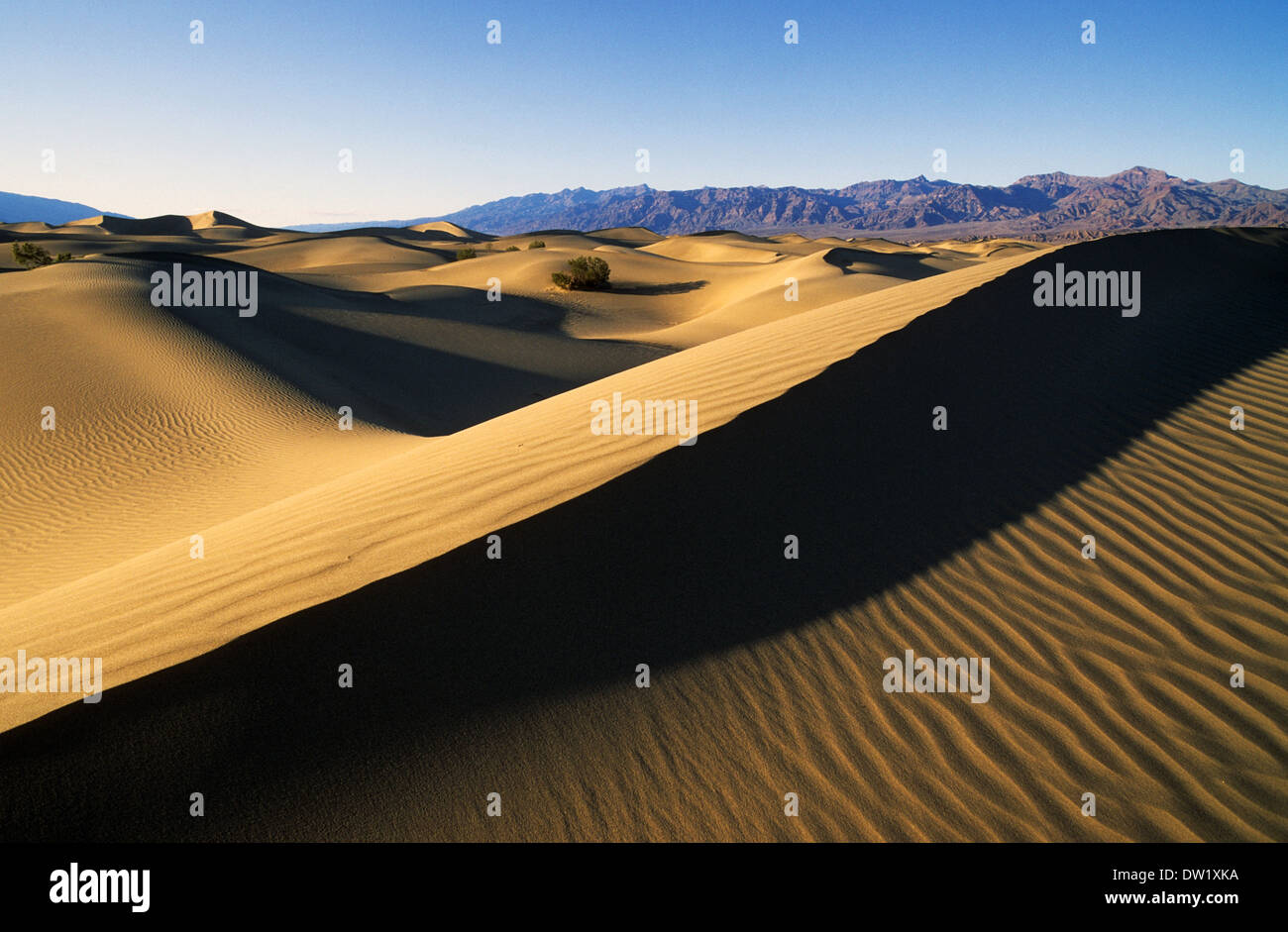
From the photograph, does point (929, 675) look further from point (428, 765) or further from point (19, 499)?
point (19, 499)

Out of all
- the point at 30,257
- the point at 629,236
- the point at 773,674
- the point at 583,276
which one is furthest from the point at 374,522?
the point at 629,236

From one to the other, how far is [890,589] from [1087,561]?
3.92 feet

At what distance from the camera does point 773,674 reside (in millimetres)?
2885

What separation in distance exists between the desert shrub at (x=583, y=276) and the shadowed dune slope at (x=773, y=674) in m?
21.3

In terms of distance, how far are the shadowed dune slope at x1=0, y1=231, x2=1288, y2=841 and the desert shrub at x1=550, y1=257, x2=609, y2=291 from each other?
21276mm

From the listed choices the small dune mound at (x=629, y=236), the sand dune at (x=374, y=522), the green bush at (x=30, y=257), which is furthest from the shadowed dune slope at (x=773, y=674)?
the small dune mound at (x=629, y=236)

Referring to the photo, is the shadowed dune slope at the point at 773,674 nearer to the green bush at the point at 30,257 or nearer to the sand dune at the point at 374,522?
the sand dune at the point at 374,522

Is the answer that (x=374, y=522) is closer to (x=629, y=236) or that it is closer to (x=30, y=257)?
(x=30, y=257)

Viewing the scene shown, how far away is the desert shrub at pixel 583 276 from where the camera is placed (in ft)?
81.3

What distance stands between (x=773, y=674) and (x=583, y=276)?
23.3 m

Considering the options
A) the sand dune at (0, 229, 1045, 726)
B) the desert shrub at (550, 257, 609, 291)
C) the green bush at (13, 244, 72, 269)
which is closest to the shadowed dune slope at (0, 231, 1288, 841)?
the sand dune at (0, 229, 1045, 726)

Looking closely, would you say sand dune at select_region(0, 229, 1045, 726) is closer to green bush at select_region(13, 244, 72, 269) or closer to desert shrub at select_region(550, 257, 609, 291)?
desert shrub at select_region(550, 257, 609, 291)
